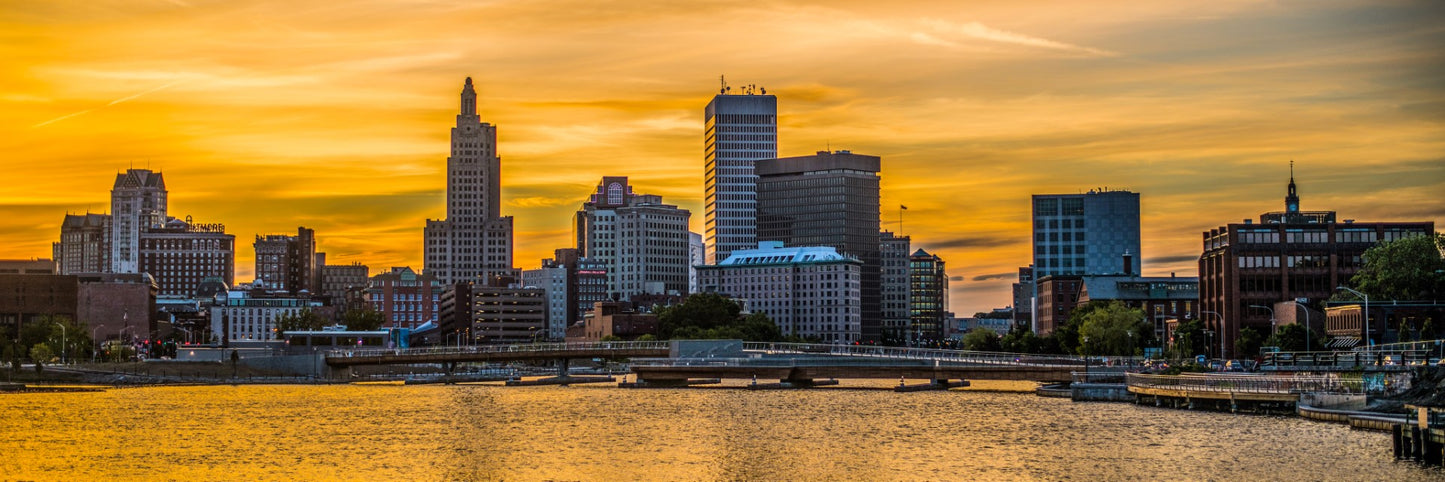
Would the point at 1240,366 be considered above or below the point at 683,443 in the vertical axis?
above

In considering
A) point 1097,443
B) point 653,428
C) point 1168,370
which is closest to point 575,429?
point 653,428

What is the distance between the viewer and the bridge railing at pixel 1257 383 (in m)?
122

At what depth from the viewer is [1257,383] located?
131 metres

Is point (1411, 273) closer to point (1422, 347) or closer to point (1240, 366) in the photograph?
point (1240, 366)

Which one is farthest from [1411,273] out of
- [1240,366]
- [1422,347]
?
[1422,347]

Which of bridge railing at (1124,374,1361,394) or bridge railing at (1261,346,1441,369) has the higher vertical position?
bridge railing at (1261,346,1441,369)

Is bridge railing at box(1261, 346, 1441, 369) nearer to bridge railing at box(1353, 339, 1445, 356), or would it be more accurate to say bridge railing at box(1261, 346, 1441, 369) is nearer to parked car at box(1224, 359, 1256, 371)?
bridge railing at box(1353, 339, 1445, 356)

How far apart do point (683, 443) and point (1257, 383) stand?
1889 inches

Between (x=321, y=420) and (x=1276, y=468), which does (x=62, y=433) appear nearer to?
(x=321, y=420)

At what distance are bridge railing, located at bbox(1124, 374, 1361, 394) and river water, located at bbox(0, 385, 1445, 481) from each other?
357 cm

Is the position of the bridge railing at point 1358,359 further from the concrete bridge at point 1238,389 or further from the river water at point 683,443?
the river water at point 683,443

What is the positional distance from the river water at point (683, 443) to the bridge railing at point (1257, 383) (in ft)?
11.7

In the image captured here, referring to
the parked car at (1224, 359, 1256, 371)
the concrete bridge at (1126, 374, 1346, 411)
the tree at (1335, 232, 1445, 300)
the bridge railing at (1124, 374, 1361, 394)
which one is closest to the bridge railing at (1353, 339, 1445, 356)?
the bridge railing at (1124, 374, 1361, 394)

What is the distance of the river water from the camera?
89.2 m
